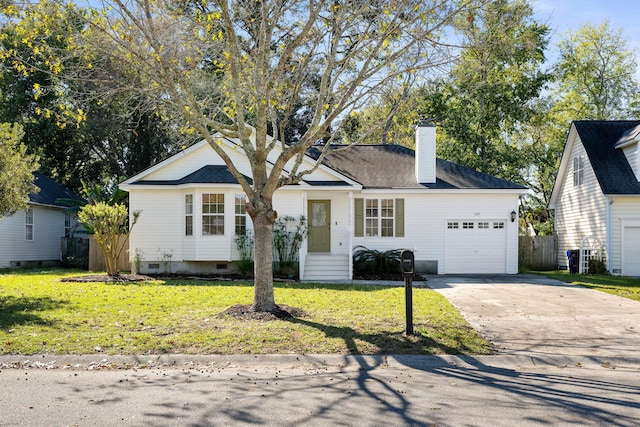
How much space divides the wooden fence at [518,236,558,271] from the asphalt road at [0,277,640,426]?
56.7 ft

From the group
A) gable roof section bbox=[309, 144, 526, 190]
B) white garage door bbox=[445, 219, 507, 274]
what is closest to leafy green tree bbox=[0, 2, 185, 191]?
gable roof section bbox=[309, 144, 526, 190]

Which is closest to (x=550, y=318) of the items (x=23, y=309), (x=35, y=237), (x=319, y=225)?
(x=23, y=309)

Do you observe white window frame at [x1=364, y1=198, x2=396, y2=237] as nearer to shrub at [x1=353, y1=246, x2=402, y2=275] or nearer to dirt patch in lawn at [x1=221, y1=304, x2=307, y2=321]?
shrub at [x1=353, y1=246, x2=402, y2=275]

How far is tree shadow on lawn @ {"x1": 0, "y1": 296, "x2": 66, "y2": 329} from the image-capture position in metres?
9.47

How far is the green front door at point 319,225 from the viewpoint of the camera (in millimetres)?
20734

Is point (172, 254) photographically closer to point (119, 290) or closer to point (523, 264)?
point (119, 290)

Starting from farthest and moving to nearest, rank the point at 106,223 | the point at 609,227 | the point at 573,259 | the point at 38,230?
the point at 38,230 < the point at 573,259 < the point at 609,227 < the point at 106,223

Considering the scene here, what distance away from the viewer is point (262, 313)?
32.4ft

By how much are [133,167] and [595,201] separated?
75.8 ft

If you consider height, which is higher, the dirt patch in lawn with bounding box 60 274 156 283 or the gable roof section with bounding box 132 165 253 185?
the gable roof section with bounding box 132 165 253 185

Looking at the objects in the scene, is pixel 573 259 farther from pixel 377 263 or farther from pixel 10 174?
pixel 10 174

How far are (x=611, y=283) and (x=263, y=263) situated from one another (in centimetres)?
1267

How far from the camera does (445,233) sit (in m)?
21.3

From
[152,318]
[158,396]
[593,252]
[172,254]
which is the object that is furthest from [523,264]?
[158,396]
